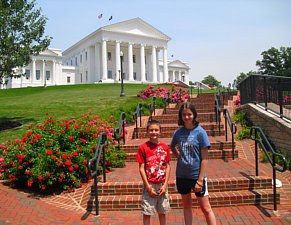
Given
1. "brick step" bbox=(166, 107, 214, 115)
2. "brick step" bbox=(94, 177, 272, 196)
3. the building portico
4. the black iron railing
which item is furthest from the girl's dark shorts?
the building portico

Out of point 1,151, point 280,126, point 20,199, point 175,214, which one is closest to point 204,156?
point 175,214

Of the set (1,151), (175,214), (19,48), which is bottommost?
(175,214)

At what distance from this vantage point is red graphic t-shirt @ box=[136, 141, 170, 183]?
3547mm

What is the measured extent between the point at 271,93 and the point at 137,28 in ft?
198

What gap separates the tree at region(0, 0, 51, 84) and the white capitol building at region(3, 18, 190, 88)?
47382mm

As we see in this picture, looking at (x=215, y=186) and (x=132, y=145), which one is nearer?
(x=215, y=186)

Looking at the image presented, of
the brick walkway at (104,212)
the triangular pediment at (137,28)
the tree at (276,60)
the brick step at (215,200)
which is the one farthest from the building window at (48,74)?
the brick step at (215,200)

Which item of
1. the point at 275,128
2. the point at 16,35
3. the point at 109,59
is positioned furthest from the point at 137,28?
the point at 275,128

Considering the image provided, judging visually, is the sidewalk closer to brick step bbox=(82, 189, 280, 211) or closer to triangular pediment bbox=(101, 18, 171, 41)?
brick step bbox=(82, 189, 280, 211)

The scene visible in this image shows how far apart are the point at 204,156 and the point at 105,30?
60.5m

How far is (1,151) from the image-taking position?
25.2 ft

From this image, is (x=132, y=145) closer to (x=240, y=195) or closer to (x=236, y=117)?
(x=240, y=195)

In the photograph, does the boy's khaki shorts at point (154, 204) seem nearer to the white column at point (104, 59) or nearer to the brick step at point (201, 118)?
the brick step at point (201, 118)

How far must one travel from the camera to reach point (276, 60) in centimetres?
7788
